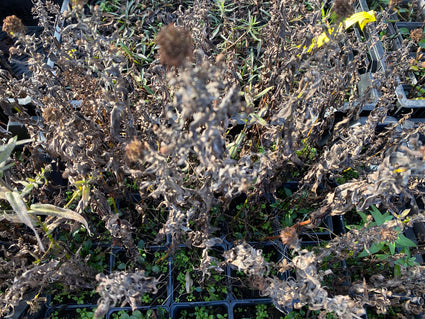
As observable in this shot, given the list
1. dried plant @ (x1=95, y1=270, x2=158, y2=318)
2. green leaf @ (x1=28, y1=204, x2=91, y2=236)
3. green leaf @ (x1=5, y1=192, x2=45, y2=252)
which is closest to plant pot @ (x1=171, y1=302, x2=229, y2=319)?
dried plant @ (x1=95, y1=270, x2=158, y2=318)

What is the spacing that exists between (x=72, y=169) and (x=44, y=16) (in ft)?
2.16

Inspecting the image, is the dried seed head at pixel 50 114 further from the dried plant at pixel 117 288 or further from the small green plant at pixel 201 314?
the small green plant at pixel 201 314

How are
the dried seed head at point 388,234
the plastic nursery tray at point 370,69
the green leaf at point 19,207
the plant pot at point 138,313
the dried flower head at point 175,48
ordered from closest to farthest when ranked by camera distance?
1. the dried flower head at point 175,48
2. the green leaf at point 19,207
3. the dried seed head at point 388,234
4. the plant pot at point 138,313
5. the plastic nursery tray at point 370,69

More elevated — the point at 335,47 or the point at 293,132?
the point at 335,47

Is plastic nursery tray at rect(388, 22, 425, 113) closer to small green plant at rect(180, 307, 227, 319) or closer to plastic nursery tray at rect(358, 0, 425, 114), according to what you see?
plastic nursery tray at rect(358, 0, 425, 114)

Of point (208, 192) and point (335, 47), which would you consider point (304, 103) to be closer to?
point (335, 47)

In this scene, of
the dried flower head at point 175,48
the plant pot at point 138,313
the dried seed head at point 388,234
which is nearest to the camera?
the dried flower head at point 175,48

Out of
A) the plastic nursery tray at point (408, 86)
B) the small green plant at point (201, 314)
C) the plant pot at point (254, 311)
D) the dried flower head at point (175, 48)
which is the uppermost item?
the dried flower head at point (175, 48)

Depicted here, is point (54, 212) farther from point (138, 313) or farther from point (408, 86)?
point (408, 86)

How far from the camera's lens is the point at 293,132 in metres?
1.37

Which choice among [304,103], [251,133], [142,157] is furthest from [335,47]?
[142,157]

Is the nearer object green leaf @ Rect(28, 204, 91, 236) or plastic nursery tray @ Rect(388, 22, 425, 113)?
green leaf @ Rect(28, 204, 91, 236)

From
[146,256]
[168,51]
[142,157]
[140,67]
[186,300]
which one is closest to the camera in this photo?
[168,51]

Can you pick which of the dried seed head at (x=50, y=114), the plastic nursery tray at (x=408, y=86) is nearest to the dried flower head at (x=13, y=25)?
the dried seed head at (x=50, y=114)
